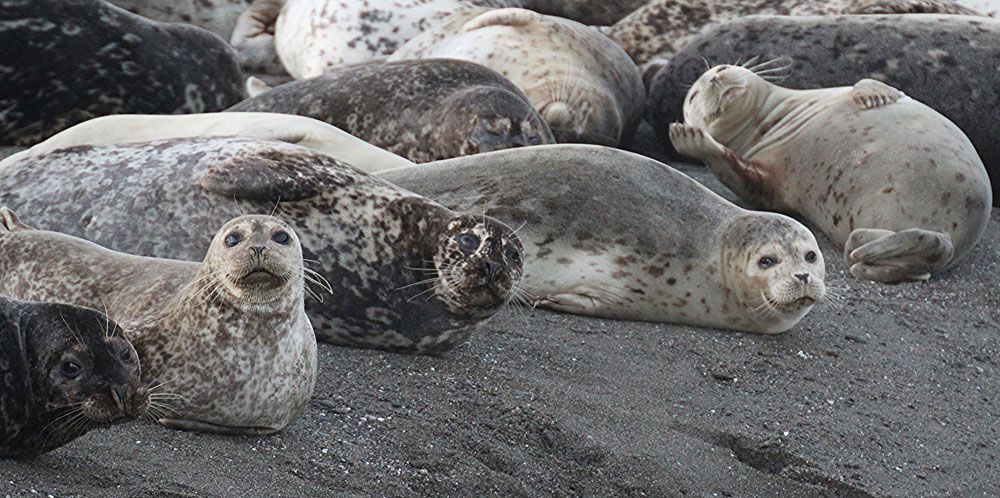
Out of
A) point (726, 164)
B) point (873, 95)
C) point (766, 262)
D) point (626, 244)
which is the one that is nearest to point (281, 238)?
point (626, 244)

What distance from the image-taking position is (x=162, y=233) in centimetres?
427

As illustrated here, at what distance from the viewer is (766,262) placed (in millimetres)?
5184

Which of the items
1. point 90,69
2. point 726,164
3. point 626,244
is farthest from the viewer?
point 726,164

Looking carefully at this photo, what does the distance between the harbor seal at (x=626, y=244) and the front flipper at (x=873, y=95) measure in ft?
4.88

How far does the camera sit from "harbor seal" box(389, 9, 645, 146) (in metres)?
7.06

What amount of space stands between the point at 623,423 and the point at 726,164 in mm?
2704

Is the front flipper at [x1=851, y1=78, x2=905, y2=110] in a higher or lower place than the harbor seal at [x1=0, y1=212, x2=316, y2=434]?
lower

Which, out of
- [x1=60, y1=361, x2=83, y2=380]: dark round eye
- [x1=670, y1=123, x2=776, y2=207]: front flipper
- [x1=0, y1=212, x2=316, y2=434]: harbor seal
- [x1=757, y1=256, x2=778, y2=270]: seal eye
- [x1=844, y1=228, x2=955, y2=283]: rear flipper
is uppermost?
[x1=60, y1=361, x2=83, y2=380]: dark round eye

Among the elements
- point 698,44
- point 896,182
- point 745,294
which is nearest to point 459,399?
point 745,294

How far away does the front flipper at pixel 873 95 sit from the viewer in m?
6.60

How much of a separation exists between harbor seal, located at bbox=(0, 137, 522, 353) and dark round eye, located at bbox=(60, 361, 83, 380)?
1206 millimetres

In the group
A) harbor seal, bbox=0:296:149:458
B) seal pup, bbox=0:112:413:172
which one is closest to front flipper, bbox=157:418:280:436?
harbor seal, bbox=0:296:149:458

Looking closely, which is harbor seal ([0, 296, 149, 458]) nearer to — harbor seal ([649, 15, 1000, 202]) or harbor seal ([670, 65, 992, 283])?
harbor seal ([670, 65, 992, 283])

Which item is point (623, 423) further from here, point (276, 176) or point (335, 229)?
point (276, 176)
